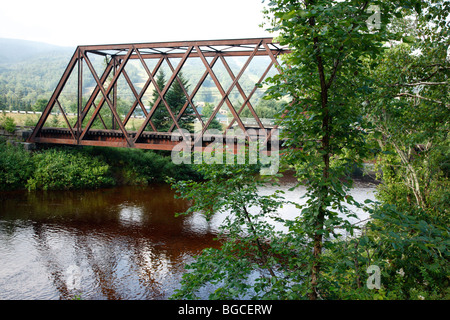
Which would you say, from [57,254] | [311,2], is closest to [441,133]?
[311,2]

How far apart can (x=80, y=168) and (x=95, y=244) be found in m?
10.5

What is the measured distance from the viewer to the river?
28.0 feet

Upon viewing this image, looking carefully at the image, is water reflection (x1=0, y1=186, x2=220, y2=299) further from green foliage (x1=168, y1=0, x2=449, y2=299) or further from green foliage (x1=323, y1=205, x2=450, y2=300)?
green foliage (x1=323, y1=205, x2=450, y2=300)

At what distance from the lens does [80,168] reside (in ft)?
67.7

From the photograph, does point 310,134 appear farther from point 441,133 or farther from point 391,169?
point 391,169

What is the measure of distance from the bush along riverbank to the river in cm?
110

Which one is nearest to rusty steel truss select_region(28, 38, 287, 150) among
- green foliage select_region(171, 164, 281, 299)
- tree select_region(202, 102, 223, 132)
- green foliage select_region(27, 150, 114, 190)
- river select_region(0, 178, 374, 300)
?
green foliage select_region(27, 150, 114, 190)

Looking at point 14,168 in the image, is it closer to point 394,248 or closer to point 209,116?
point 209,116

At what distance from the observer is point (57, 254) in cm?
1051

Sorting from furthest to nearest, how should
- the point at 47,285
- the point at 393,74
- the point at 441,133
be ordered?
the point at 47,285, the point at 441,133, the point at 393,74

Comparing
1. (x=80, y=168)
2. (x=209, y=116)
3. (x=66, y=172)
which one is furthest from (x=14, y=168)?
(x=209, y=116)

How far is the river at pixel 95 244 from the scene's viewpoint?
8.55 meters
